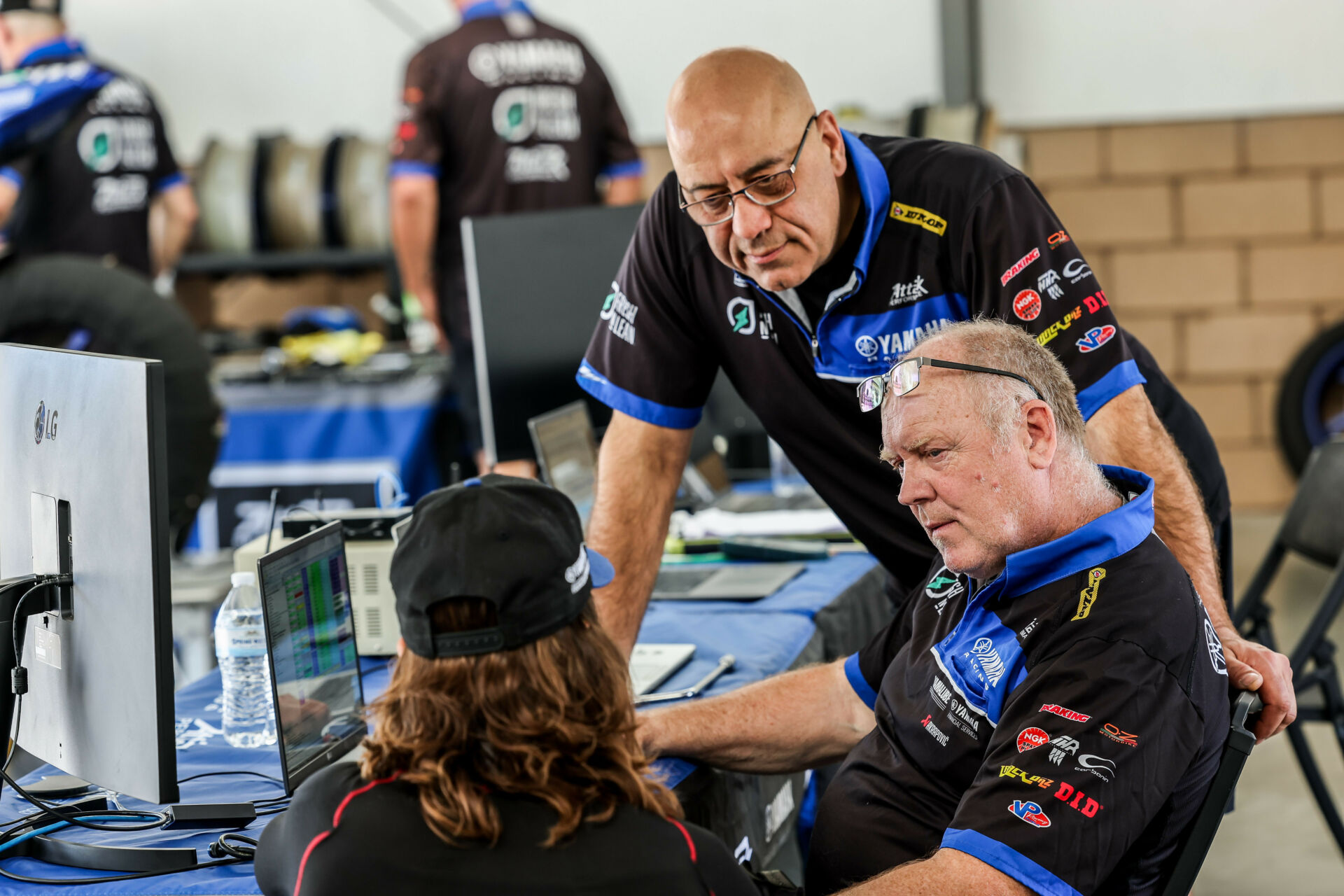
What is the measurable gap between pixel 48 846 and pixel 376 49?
Answer: 533 centimetres

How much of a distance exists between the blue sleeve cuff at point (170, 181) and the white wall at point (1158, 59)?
126 inches

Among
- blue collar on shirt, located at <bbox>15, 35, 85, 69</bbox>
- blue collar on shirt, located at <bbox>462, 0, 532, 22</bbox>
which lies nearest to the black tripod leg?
blue collar on shirt, located at <bbox>462, 0, 532, 22</bbox>

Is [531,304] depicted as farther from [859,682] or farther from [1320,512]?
[1320,512]

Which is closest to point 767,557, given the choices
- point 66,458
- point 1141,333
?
point 66,458

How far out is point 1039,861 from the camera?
1.10 m

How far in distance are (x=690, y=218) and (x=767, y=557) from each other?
83cm

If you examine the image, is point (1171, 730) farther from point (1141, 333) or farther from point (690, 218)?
point (1141, 333)

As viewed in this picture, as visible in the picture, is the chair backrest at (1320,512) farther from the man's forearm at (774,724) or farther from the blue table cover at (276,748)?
the man's forearm at (774,724)

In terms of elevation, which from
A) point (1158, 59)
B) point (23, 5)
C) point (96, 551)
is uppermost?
point (23, 5)

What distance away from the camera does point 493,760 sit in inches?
37.1

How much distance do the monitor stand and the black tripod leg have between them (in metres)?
2.04

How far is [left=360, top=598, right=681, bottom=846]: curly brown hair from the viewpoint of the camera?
Result: 925 millimetres

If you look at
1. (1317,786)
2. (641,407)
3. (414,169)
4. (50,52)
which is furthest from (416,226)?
(1317,786)

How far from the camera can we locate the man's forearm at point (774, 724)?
1.51 metres
